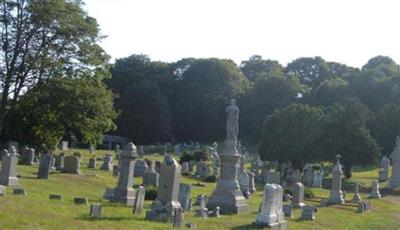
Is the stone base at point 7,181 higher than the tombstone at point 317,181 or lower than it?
lower

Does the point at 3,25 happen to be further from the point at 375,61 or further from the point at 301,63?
the point at 375,61

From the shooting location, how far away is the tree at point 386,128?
55656mm

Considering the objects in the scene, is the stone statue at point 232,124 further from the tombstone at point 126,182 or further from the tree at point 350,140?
the tree at point 350,140

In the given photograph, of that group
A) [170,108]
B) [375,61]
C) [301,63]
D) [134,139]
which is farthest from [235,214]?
[375,61]

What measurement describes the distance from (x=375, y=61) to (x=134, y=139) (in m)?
48.2

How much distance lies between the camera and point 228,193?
19.7 m

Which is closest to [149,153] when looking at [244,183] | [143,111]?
[143,111]

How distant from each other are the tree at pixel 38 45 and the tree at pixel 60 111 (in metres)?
0.83

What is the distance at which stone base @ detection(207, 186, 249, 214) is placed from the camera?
19.4m

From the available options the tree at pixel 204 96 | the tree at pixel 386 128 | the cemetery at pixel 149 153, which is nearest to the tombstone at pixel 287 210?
the cemetery at pixel 149 153

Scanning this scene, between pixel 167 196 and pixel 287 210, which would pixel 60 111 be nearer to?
pixel 287 210

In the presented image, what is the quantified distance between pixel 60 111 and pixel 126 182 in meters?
15.0

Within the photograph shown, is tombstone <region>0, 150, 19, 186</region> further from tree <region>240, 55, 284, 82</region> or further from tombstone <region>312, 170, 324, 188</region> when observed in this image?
tree <region>240, 55, 284, 82</region>

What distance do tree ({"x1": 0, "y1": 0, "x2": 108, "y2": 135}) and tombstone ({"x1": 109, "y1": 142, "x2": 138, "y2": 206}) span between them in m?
15.0
